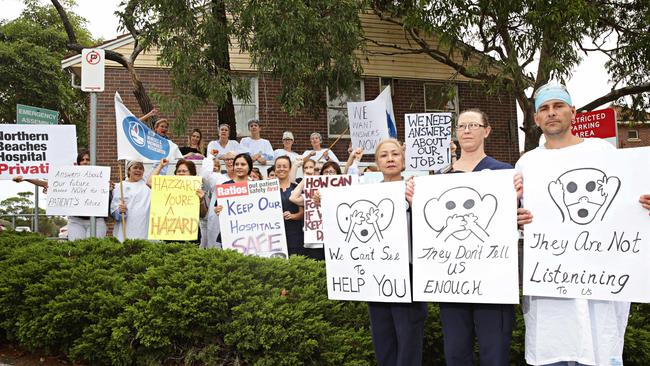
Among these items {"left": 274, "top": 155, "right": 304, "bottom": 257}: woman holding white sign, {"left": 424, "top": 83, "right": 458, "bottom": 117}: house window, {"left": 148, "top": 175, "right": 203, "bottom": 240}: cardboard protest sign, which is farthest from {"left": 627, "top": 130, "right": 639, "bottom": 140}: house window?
{"left": 148, "top": 175, "right": 203, "bottom": 240}: cardboard protest sign

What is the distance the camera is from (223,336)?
16.7ft

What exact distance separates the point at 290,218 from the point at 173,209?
135cm

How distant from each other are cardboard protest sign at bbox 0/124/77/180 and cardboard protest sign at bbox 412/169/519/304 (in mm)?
6538

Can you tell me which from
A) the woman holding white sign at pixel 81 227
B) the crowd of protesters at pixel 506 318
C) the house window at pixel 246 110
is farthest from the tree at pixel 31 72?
the crowd of protesters at pixel 506 318

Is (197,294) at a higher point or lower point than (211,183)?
lower

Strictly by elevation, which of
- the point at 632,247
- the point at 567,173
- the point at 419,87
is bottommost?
the point at 632,247

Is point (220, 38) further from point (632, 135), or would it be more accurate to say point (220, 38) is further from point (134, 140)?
point (632, 135)

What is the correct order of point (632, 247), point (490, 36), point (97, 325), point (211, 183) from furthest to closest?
point (490, 36)
point (211, 183)
point (97, 325)
point (632, 247)

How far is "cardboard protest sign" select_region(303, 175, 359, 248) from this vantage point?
685cm

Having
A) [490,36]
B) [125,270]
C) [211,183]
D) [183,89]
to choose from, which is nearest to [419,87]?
[490,36]

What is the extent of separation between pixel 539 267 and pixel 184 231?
4.68 m

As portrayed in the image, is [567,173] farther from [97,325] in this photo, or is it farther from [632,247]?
[97,325]

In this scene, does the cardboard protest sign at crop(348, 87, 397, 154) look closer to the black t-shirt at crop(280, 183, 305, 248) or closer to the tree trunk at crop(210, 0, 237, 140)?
the tree trunk at crop(210, 0, 237, 140)

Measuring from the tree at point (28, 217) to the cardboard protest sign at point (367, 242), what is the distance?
10964 mm
